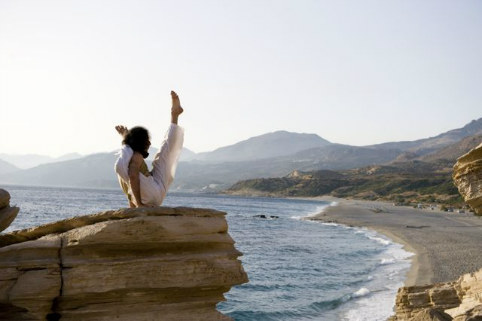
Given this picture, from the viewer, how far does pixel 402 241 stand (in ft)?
153

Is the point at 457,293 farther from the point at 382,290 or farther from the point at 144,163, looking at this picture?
the point at 382,290

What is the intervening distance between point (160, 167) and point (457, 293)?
331 inches

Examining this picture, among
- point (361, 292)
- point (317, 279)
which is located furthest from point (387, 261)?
point (361, 292)

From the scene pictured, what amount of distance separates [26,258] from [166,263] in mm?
2041

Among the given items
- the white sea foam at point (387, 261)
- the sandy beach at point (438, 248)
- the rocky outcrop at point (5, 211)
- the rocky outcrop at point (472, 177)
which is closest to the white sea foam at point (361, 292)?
the sandy beach at point (438, 248)

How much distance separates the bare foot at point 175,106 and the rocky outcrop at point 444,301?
696 centimetres

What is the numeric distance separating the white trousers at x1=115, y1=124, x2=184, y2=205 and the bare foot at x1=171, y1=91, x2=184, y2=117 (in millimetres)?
221

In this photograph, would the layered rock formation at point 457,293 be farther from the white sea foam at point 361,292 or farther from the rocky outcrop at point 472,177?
the white sea foam at point 361,292

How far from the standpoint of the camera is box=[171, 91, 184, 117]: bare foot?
808 centimetres

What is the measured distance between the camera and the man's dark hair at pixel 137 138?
761cm

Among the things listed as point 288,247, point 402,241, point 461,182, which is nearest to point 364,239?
point 402,241

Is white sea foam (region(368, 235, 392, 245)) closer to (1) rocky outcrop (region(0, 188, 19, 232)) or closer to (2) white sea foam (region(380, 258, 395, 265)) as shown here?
(2) white sea foam (region(380, 258, 395, 265))

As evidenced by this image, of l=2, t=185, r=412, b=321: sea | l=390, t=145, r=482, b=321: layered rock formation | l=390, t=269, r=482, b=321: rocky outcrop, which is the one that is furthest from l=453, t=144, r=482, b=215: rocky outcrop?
l=2, t=185, r=412, b=321: sea

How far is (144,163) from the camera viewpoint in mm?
7711
